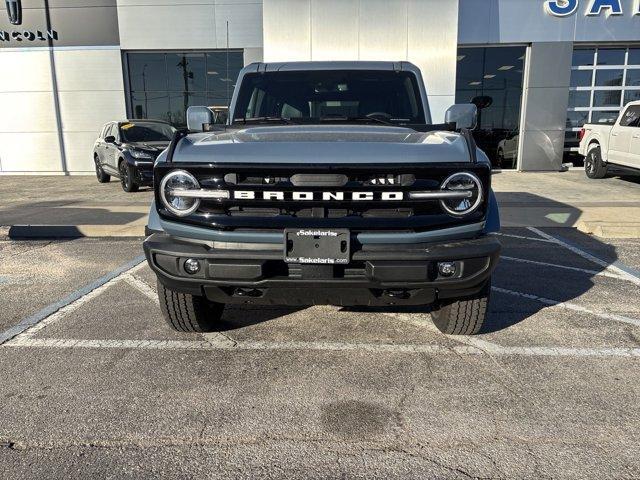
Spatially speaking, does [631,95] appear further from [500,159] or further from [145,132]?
[145,132]

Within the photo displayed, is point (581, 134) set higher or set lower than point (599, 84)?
lower

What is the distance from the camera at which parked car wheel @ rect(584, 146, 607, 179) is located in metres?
13.3

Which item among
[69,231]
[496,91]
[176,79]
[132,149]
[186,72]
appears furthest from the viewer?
[176,79]

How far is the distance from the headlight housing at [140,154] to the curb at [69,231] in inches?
156

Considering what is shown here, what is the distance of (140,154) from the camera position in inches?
440

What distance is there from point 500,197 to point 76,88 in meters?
12.9

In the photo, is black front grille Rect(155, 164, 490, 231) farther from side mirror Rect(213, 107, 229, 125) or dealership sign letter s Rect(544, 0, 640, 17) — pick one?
dealership sign letter s Rect(544, 0, 640, 17)

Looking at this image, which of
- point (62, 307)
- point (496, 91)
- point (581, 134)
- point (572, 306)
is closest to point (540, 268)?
point (572, 306)

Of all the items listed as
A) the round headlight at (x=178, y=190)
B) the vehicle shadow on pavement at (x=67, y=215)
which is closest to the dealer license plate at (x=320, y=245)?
the round headlight at (x=178, y=190)

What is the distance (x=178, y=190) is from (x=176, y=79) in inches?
563

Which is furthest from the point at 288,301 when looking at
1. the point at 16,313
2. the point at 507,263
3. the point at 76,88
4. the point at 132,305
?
the point at 76,88

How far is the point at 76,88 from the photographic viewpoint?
15523mm

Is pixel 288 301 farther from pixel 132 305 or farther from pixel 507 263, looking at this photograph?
pixel 507 263

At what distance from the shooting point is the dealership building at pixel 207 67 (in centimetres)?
1459
